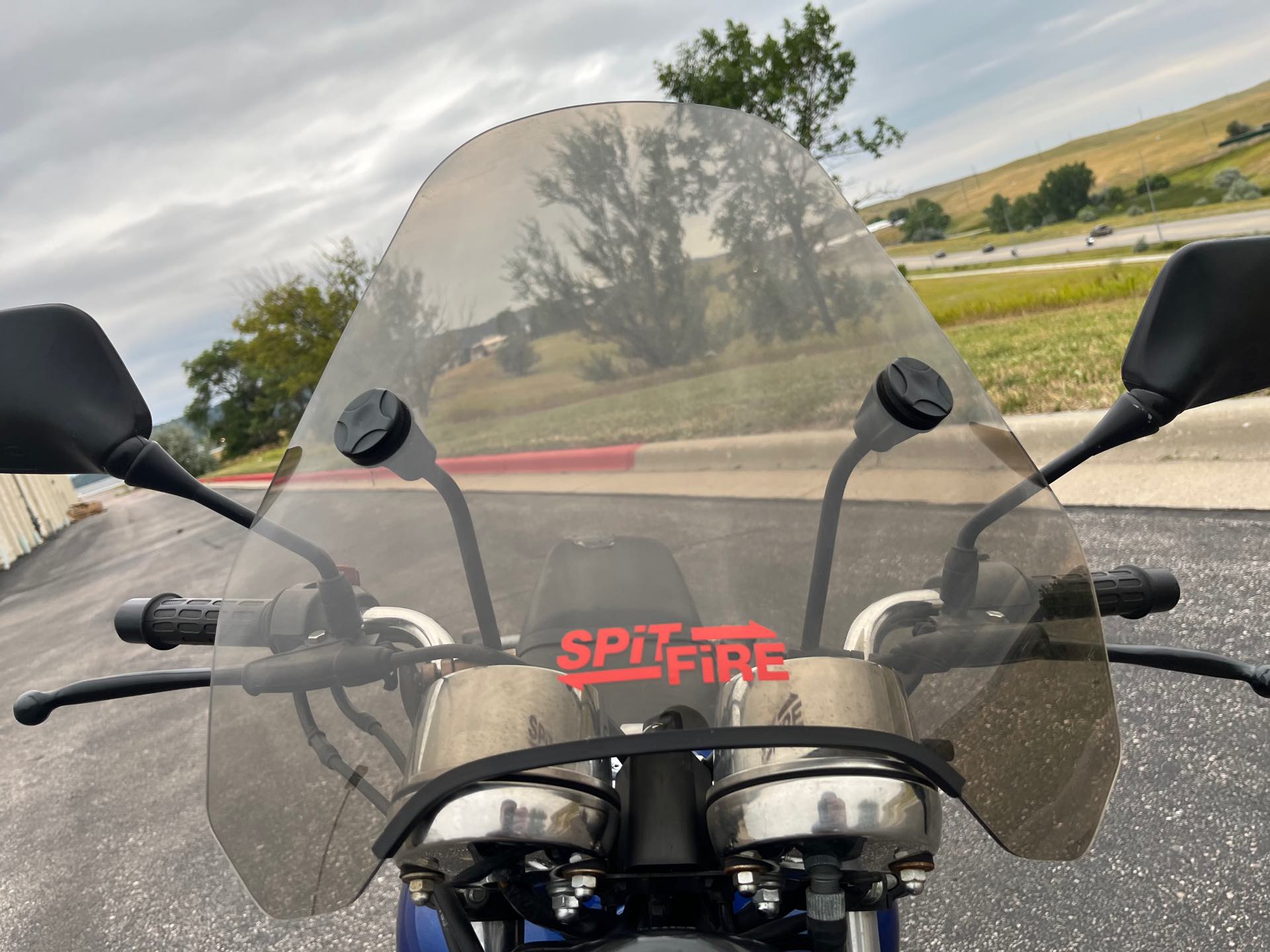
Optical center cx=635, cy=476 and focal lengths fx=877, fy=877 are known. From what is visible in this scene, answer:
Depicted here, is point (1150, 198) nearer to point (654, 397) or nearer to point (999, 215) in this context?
point (999, 215)

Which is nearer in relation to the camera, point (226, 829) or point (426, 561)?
point (226, 829)

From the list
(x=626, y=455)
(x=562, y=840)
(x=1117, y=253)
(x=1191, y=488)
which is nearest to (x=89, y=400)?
(x=626, y=455)

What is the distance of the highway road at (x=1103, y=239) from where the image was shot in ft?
68.6

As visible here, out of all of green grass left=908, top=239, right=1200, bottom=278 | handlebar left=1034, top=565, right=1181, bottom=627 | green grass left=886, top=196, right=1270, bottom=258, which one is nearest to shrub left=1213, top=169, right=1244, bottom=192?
green grass left=886, top=196, right=1270, bottom=258

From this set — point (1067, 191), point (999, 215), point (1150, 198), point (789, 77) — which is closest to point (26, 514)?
point (789, 77)

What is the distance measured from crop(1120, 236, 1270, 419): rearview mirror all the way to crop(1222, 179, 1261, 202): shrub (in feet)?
90.0

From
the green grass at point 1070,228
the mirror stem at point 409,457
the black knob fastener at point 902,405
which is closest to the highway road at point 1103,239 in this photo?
the green grass at point 1070,228

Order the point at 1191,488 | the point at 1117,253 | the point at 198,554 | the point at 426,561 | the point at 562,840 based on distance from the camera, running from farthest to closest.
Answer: the point at 1117,253 < the point at 198,554 < the point at 1191,488 < the point at 426,561 < the point at 562,840

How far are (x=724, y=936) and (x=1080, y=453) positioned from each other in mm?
708

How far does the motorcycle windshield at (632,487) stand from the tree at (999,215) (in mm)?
34403

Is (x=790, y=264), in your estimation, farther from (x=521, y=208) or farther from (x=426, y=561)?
(x=426, y=561)

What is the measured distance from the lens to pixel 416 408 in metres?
1.31

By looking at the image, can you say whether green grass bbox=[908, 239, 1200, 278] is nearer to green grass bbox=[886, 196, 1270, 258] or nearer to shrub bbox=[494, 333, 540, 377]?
green grass bbox=[886, 196, 1270, 258]

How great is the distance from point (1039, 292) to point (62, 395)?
59.1 ft
